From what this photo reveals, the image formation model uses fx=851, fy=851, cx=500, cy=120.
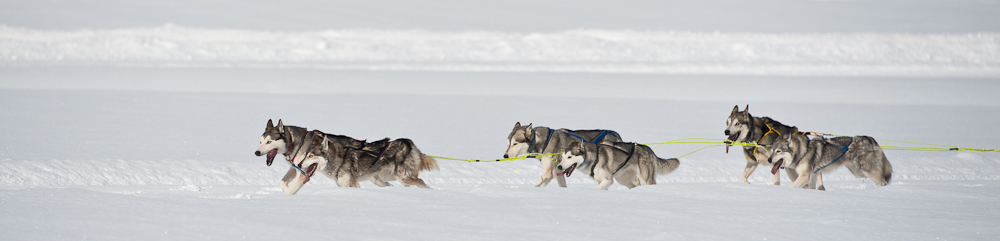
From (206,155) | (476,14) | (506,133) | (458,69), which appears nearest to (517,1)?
(476,14)

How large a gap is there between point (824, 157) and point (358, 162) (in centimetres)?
352

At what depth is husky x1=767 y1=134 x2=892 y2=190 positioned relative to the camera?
6.40m

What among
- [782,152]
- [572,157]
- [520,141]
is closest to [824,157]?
[782,152]

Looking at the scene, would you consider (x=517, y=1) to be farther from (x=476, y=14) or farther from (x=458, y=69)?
(x=458, y=69)

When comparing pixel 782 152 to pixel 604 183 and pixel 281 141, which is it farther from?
pixel 281 141

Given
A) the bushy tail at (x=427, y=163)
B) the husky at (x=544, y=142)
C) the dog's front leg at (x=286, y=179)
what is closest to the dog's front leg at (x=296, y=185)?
the dog's front leg at (x=286, y=179)

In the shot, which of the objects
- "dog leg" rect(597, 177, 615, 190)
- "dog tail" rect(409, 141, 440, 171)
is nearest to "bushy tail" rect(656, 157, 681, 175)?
"dog leg" rect(597, 177, 615, 190)

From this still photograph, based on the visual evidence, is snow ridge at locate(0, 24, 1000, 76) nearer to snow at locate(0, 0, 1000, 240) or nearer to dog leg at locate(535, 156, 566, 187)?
snow at locate(0, 0, 1000, 240)

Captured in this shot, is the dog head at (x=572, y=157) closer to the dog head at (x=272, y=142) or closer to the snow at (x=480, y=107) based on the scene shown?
the snow at (x=480, y=107)

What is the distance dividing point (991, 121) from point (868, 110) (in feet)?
5.35

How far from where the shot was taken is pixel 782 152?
20.9 ft

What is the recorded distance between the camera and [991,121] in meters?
11.6

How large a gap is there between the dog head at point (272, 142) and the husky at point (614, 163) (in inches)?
77.9

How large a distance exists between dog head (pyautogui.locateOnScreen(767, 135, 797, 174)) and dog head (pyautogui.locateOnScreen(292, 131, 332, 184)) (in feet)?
10.8
